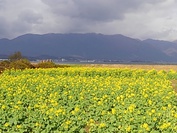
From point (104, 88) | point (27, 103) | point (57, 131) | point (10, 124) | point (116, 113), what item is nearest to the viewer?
point (57, 131)

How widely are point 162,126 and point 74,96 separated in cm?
667

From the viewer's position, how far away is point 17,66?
113 feet

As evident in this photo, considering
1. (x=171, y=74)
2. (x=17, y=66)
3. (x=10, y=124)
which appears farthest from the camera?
(x=17, y=66)

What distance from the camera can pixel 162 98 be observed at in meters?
13.9

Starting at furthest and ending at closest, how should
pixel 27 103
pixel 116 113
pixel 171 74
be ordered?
pixel 171 74 < pixel 27 103 < pixel 116 113

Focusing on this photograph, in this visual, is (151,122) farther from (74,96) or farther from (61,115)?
(74,96)

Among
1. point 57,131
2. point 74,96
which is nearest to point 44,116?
point 57,131

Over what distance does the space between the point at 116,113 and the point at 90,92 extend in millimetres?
5193

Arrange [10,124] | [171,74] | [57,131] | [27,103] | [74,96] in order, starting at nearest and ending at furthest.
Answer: [57,131] < [10,124] < [27,103] < [74,96] < [171,74]

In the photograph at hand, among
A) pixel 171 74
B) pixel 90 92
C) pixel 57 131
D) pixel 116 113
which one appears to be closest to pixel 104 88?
pixel 90 92

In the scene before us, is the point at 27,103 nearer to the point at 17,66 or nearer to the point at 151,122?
the point at 151,122

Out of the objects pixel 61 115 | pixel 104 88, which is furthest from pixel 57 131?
pixel 104 88

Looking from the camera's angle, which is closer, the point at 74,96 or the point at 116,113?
the point at 116,113

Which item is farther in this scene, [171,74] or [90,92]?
[171,74]
